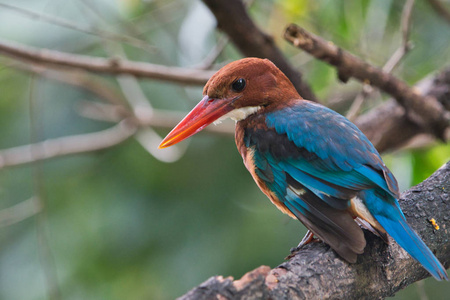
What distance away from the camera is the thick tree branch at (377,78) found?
2713mm

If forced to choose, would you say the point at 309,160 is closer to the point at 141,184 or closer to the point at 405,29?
the point at 405,29

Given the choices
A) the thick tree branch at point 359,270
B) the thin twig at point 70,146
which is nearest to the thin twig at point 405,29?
the thick tree branch at point 359,270

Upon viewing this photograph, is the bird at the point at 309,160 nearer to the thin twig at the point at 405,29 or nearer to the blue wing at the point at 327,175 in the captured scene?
the blue wing at the point at 327,175

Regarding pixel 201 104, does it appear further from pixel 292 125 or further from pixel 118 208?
pixel 118 208

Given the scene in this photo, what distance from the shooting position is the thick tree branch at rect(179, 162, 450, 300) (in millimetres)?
1472

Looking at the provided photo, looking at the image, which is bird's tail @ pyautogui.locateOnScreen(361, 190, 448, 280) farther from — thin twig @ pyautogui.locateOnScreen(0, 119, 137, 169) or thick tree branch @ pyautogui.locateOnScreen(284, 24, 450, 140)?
thin twig @ pyautogui.locateOnScreen(0, 119, 137, 169)

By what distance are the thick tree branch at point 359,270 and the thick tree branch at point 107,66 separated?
165 centimetres

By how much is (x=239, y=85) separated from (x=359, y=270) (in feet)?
3.53

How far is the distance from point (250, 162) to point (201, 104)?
0.37 m

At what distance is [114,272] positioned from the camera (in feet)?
16.5

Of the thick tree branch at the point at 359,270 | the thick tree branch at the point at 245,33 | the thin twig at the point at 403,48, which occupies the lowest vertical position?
the thick tree branch at the point at 359,270

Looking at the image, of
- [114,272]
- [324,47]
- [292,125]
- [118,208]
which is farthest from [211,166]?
[292,125]

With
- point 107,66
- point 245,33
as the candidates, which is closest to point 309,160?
point 245,33

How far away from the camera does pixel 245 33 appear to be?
115 inches
